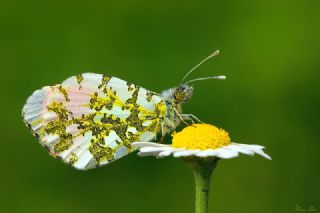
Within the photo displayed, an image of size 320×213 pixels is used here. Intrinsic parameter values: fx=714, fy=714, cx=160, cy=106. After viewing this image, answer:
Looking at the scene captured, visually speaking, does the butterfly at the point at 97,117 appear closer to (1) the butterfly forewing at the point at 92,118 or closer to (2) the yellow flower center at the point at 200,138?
(1) the butterfly forewing at the point at 92,118

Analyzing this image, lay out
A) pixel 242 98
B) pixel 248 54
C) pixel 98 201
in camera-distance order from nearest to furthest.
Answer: pixel 98 201 → pixel 242 98 → pixel 248 54

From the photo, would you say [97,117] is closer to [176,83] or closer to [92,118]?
[92,118]

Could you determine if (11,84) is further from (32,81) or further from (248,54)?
(248,54)

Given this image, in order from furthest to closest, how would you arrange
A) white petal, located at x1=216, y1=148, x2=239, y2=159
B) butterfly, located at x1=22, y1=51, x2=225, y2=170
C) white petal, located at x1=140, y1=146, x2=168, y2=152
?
1. butterfly, located at x1=22, y1=51, x2=225, y2=170
2. white petal, located at x1=140, y1=146, x2=168, y2=152
3. white petal, located at x1=216, y1=148, x2=239, y2=159

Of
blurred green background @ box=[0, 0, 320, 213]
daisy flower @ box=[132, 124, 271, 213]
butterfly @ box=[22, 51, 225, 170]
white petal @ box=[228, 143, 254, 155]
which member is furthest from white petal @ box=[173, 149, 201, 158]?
blurred green background @ box=[0, 0, 320, 213]

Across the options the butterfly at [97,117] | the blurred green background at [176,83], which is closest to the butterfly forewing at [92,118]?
the butterfly at [97,117]

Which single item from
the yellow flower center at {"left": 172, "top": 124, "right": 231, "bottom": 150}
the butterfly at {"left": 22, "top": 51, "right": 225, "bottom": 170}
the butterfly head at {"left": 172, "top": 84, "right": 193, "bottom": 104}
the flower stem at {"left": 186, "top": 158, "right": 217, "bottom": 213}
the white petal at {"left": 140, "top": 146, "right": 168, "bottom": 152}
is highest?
the butterfly head at {"left": 172, "top": 84, "right": 193, "bottom": 104}

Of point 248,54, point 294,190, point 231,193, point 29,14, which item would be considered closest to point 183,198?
point 231,193

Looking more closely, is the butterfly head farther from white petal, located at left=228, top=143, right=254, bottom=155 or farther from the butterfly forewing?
white petal, located at left=228, top=143, right=254, bottom=155
